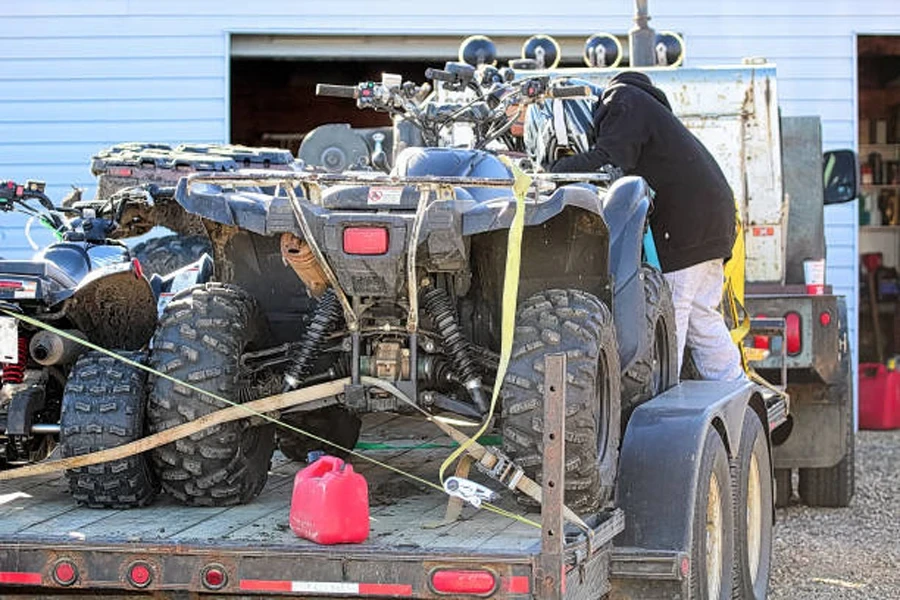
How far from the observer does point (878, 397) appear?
49.5 feet

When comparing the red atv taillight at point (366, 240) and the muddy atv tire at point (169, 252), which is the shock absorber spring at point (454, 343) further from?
the muddy atv tire at point (169, 252)

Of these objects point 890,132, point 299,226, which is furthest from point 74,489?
point 890,132

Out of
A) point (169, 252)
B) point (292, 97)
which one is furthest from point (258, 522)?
point (292, 97)

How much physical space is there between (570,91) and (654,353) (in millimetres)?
1037

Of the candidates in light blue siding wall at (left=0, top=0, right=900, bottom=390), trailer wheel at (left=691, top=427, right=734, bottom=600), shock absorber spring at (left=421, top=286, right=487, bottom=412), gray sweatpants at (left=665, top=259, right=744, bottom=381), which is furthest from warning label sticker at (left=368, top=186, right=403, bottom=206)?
light blue siding wall at (left=0, top=0, right=900, bottom=390)

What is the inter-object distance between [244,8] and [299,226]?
945 centimetres

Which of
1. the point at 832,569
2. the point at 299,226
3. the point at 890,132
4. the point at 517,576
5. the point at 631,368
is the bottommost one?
the point at 832,569

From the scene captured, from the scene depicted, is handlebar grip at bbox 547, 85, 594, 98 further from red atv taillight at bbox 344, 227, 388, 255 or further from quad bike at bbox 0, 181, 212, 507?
red atv taillight at bbox 344, 227, 388, 255

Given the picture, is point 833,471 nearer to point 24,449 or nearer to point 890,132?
point 24,449

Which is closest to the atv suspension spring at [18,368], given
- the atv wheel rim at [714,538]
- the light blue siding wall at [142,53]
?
the atv wheel rim at [714,538]

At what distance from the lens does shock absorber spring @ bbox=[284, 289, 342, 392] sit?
214 inches

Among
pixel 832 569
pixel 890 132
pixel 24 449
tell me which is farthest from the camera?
pixel 890 132

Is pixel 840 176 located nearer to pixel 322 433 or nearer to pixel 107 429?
pixel 322 433

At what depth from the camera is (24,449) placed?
584cm
